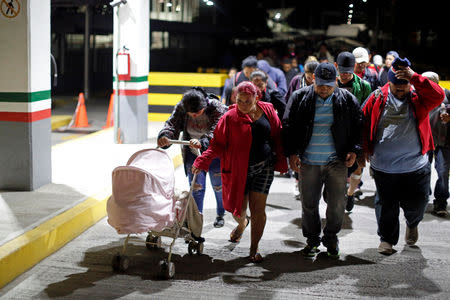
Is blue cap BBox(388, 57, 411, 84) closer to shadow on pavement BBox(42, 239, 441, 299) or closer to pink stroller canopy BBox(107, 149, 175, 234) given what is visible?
shadow on pavement BBox(42, 239, 441, 299)

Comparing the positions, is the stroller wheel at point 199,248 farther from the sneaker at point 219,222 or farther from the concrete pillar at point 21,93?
the concrete pillar at point 21,93

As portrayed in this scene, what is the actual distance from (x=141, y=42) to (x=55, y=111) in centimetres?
706

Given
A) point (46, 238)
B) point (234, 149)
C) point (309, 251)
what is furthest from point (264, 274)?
point (46, 238)

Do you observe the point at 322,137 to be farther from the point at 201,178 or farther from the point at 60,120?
the point at 60,120

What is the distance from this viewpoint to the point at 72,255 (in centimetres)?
632

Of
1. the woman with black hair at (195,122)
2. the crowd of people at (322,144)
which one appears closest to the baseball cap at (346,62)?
the crowd of people at (322,144)

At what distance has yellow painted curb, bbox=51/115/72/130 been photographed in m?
15.9

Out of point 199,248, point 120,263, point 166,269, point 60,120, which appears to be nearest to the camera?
point 166,269

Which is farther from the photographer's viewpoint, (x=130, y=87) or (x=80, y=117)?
(x=80, y=117)

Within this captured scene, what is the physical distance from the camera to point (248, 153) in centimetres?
600

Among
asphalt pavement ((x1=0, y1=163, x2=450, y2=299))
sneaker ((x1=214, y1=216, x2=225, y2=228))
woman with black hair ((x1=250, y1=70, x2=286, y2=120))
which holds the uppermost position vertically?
woman with black hair ((x1=250, y1=70, x2=286, y2=120))

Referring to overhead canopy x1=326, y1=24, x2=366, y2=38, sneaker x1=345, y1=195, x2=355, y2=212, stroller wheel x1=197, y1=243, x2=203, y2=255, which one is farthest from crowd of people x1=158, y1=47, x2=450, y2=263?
overhead canopy x1=326, y1=24, x2=366, y2=38

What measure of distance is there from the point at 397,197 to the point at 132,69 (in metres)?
6.96

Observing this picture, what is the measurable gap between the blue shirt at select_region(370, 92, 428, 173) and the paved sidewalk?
3.29m
